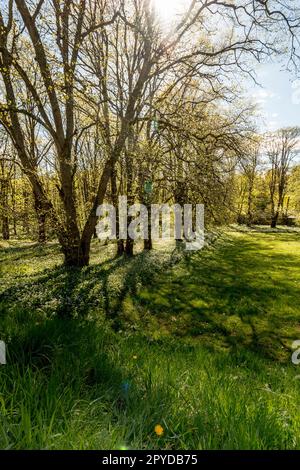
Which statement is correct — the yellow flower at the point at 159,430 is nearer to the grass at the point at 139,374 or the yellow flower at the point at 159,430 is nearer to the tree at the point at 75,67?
Answer: the grass at the point at 139,374

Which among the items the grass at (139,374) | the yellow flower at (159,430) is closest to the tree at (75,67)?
the grass at (139,374)

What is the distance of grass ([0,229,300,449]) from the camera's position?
2.26 meters

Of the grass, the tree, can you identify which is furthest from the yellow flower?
the tree

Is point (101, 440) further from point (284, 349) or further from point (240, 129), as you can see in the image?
point (240, 129)

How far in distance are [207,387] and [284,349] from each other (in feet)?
19.7

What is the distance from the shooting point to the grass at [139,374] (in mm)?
2264

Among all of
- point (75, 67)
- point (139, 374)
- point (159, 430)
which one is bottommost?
point (139, 374)

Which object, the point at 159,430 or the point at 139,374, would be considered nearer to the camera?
the point at 159,430

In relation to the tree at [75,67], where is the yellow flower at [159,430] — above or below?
below

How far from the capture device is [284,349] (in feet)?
27.3

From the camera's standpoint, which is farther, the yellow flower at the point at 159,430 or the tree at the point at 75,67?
the tree at the point at 75,67

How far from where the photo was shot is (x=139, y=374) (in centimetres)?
344

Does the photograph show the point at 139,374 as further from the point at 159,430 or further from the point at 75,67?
the point at 75,67

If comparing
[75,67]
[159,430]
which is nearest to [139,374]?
[159,430]
